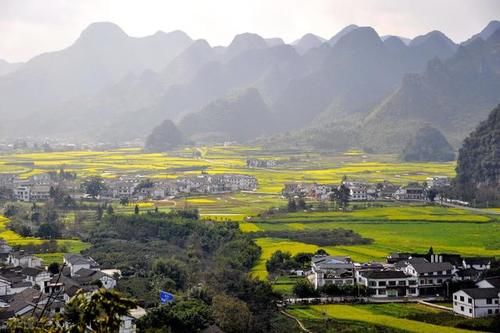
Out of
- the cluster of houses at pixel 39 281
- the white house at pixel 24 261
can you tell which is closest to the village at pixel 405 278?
the cluster of houses at pixel 39 281

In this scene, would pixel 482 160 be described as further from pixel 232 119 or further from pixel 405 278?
pixel 232 119

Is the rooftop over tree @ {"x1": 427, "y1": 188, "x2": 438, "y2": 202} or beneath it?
beneath

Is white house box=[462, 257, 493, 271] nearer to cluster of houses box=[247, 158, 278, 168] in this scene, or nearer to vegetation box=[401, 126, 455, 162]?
cluster of houses box=[247, 158, 278, 168]

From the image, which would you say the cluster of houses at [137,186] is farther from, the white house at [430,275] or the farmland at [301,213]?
the white house at [430,275]

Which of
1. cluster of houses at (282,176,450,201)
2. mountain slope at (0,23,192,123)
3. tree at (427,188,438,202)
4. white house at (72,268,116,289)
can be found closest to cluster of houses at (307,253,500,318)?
white house at (72,268,116,289)

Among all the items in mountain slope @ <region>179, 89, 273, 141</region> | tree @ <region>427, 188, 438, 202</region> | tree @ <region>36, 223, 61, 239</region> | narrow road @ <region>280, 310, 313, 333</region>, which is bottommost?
narrow road @ <region>280, 310, 313, 333</region>

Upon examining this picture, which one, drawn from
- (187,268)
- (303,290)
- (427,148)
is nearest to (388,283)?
(303,290)

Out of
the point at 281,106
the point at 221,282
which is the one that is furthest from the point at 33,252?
the point at 281,106
